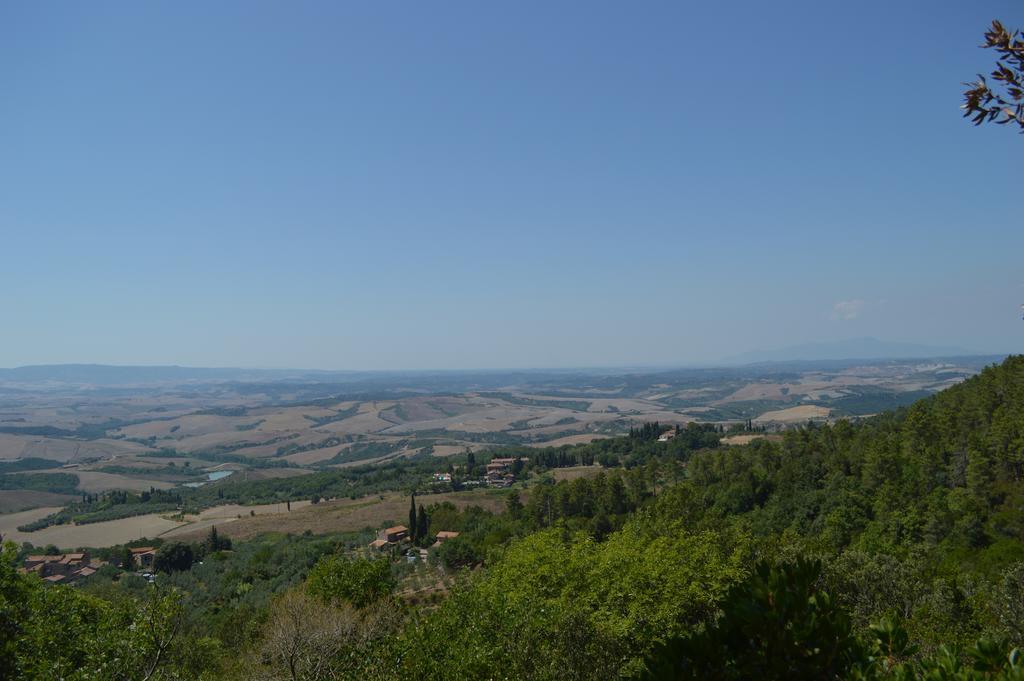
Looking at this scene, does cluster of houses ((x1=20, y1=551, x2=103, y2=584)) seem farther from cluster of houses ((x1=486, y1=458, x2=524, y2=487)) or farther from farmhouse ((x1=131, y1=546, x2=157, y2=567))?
cluster of houses ((x1=486, y1=458, x2=524, y2=487))

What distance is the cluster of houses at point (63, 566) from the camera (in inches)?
2518

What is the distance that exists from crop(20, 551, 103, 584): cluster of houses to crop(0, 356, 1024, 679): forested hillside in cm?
918

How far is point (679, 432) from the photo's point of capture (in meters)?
124

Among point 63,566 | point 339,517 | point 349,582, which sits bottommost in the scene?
point 339,517

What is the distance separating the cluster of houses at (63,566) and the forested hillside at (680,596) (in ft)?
30.1

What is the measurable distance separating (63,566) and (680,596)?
3058 inches

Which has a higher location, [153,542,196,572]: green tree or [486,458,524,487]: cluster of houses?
[153,542,196,572]: green tree

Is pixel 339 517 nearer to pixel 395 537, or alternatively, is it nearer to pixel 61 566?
pixel 395 537

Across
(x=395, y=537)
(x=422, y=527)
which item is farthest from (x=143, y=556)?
(x=422, y=527)

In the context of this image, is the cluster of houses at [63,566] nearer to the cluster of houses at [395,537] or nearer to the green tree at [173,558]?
the green tree at [173,558]

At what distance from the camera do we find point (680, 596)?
22.0 metres

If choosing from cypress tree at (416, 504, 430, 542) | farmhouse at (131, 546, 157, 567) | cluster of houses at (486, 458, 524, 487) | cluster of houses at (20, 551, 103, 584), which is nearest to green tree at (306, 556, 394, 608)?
cypress tree at (416, 504, 430, 542)

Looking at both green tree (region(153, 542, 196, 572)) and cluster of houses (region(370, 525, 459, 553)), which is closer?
→ cluster of houses (region(370, 525, 459, 553))

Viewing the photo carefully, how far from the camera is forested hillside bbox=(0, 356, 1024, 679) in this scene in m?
5.91
